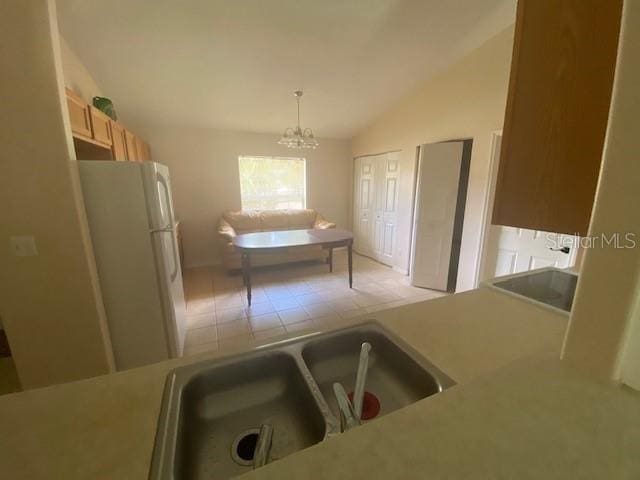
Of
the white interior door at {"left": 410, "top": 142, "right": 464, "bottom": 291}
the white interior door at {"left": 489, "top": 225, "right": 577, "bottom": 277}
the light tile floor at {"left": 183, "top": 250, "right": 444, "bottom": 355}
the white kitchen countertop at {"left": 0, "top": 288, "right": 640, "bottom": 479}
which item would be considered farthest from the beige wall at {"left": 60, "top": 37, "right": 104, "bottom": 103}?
the white interior door at {"left": 489, "top": 225, "right": 577, "bottom": 277}

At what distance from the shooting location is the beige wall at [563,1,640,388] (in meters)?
0.45

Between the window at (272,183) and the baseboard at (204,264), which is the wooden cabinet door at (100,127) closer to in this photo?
the window at (272,183)

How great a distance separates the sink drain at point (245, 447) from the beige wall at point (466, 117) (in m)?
3.11

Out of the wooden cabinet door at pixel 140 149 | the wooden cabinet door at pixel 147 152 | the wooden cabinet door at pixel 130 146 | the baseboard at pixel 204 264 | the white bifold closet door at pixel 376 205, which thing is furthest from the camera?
the baseboard at pixel 204 264

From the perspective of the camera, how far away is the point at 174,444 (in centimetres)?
53

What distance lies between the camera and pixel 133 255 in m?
1.79

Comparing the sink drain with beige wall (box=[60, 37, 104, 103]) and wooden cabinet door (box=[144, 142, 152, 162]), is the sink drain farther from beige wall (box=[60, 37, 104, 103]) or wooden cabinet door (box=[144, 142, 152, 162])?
wooden cabinet door (box=[144, 142, 152, 162])

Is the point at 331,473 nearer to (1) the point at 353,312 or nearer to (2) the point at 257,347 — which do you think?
(2) the point at 257,347

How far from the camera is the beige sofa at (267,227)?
4.07m

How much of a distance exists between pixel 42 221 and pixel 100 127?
1.10 m

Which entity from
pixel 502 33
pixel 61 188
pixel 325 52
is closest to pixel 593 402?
pixel 61 188

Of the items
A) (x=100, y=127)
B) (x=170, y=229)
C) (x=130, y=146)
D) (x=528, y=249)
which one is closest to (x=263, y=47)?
(x=100, y=127)

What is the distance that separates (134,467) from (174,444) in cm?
7

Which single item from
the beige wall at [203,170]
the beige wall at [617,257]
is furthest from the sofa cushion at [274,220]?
the beige wall at [617,257]
